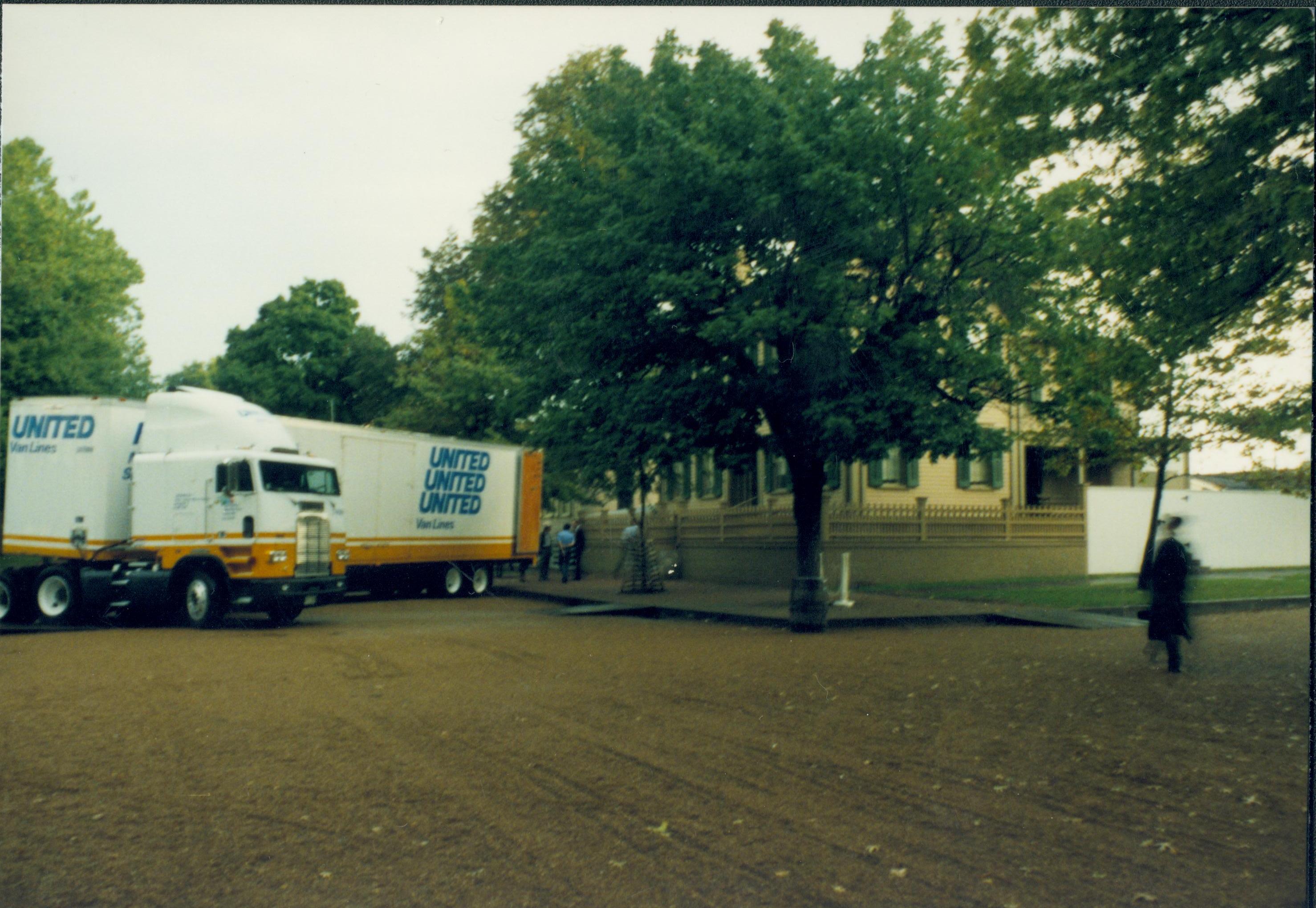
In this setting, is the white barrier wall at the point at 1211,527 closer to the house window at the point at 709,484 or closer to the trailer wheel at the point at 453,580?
the house window at the point at 709,484

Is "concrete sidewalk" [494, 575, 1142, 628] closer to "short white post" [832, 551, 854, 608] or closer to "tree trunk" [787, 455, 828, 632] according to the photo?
"short white post" [832, 551, 854, 608]

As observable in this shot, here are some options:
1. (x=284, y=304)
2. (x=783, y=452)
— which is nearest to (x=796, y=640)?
(x=783, y=452)

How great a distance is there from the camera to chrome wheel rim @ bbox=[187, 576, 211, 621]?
1953cm

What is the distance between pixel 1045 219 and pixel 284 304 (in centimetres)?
1715

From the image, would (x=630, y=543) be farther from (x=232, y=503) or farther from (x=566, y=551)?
(x=232, y=503)

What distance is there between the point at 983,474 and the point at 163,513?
22.3m

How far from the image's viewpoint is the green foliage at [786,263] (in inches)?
731

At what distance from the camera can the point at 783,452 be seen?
2098 centimetres

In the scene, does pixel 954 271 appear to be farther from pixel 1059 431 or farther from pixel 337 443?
pixel 337 443

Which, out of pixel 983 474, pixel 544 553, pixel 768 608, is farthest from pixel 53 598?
pixel 983 474

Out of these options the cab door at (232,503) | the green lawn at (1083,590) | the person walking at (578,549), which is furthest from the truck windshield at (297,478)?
the person walking at (578,549)

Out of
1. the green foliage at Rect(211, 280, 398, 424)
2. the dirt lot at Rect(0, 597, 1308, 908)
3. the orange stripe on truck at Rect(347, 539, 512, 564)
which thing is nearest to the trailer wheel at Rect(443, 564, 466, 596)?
the orange stripe on truck at Rect(347, 539, 512, 564)

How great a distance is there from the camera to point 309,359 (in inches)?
1242

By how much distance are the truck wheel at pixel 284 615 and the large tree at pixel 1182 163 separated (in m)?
13.9
